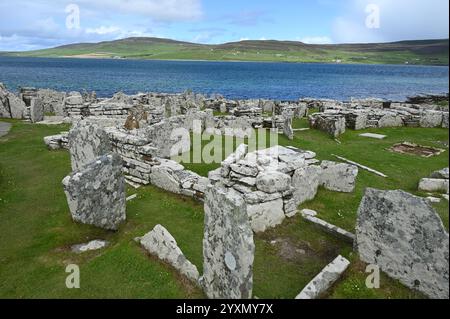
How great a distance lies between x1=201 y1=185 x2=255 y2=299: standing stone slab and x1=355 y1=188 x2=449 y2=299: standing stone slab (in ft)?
10.7

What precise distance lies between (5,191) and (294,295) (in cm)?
1128

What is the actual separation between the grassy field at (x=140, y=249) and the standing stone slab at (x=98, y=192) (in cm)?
37

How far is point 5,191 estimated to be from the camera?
1265 cm

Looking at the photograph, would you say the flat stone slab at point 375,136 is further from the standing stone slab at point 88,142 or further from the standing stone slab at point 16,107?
the standing stone slab at point 16,107

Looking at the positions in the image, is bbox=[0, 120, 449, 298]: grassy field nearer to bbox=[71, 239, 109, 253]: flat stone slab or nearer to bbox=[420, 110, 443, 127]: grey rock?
bbox=[71, 239, 109, 253]: flat stone slab

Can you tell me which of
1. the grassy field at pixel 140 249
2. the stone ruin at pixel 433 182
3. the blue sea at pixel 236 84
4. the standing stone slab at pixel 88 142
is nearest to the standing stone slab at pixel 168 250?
the grassy field at pixel 140 249

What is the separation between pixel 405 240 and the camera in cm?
718

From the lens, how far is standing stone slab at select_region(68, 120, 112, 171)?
515 inches

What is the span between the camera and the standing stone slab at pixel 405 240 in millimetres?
6637

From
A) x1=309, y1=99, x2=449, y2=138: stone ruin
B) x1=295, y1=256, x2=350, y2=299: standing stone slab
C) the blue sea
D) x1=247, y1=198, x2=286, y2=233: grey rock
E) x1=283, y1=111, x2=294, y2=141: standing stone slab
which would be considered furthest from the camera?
the blue sea

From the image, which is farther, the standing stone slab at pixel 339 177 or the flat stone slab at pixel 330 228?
the standing stone slab at pixel 339 177

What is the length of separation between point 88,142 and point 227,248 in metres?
8.79

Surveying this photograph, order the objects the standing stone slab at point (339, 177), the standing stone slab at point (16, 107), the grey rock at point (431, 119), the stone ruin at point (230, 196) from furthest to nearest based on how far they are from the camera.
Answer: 1. the standing stone slab at point (16, 107)
2. the grey rock at point (431, 119)
3. the standing stone slab at point (339, 177)
4. the stone ruin at point (230, 196)
